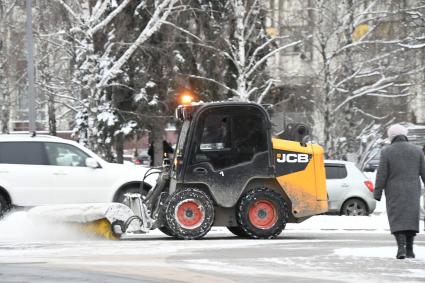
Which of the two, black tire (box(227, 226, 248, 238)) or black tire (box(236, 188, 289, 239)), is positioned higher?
black tire (box(236, 188, 289, 239))

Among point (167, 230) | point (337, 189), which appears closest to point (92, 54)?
point (337, 189)

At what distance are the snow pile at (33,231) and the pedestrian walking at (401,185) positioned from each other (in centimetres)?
538

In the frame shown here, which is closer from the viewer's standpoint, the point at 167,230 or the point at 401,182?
the point at 401,182

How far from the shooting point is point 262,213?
531 inches

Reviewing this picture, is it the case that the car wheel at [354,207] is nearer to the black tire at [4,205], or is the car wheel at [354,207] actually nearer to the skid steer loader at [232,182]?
the skid steer loader at [232,182]

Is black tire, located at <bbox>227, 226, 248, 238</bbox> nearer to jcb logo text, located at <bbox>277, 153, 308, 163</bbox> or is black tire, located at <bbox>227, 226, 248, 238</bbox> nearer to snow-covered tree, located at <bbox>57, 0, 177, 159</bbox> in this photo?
jcb logo text, located at <bbox>277, 153, 308, 163</bbox>

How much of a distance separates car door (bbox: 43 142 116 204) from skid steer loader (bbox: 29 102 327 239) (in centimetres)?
282

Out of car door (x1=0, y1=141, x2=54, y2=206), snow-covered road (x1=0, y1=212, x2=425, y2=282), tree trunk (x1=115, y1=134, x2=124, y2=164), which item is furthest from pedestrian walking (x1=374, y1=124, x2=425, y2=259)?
tree trunk (x1=115, y1=134, x2=124, y2=164)

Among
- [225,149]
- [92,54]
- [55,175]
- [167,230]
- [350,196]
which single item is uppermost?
[92,54]

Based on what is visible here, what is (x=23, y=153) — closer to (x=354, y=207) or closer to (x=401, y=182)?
(x=354, y=207)

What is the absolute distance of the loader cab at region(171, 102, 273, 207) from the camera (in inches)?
527

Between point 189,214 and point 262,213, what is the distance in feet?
3.86

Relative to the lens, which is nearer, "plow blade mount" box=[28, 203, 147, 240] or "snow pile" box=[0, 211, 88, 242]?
"plow blade mount" box=[28, 203, 147, 240]

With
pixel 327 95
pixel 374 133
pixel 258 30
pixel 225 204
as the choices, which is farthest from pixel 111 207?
pixel 258 30
